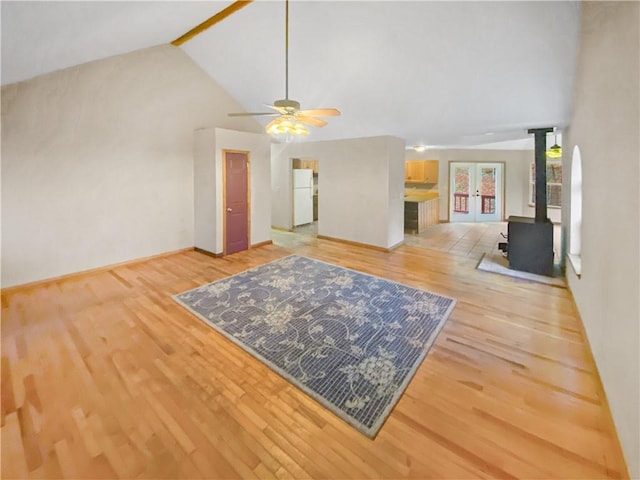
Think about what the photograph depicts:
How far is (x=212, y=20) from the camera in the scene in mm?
4336

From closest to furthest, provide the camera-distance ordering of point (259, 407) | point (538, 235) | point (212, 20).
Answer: point (259, 407) → point (212, 20) → point (538, 235)

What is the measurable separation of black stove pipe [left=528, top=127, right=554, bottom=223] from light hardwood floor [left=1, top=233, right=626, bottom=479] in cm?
182

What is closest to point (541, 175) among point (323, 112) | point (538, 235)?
point (538, 235)

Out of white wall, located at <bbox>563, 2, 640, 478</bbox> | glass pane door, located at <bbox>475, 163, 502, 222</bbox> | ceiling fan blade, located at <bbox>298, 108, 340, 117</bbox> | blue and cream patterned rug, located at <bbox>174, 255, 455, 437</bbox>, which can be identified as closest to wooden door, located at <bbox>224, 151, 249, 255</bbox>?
blue and cream patterned rug, located at <bbox>174, 255, 455, 437</bbox>

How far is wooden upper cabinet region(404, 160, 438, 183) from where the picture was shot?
9719 millimetres

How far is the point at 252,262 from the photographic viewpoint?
546 cm

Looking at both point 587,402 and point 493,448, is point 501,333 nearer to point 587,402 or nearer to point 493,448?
point 587,402

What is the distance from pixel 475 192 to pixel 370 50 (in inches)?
294

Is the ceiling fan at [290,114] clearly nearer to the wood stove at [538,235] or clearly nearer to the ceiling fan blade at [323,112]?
the ceiling fan blade at [323,112]

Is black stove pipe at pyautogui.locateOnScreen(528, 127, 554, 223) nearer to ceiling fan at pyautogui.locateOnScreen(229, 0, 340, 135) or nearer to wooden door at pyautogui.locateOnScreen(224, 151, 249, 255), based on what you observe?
ceiling fan at pyautogui.locateOnScreen(229, 0, 340, 135)

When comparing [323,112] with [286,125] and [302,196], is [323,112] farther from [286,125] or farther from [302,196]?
[302,196]

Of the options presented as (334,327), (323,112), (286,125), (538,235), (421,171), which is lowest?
(334,327)

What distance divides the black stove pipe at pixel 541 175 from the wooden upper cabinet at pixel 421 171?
4923mm

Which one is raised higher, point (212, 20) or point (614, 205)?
point (212, 20)
